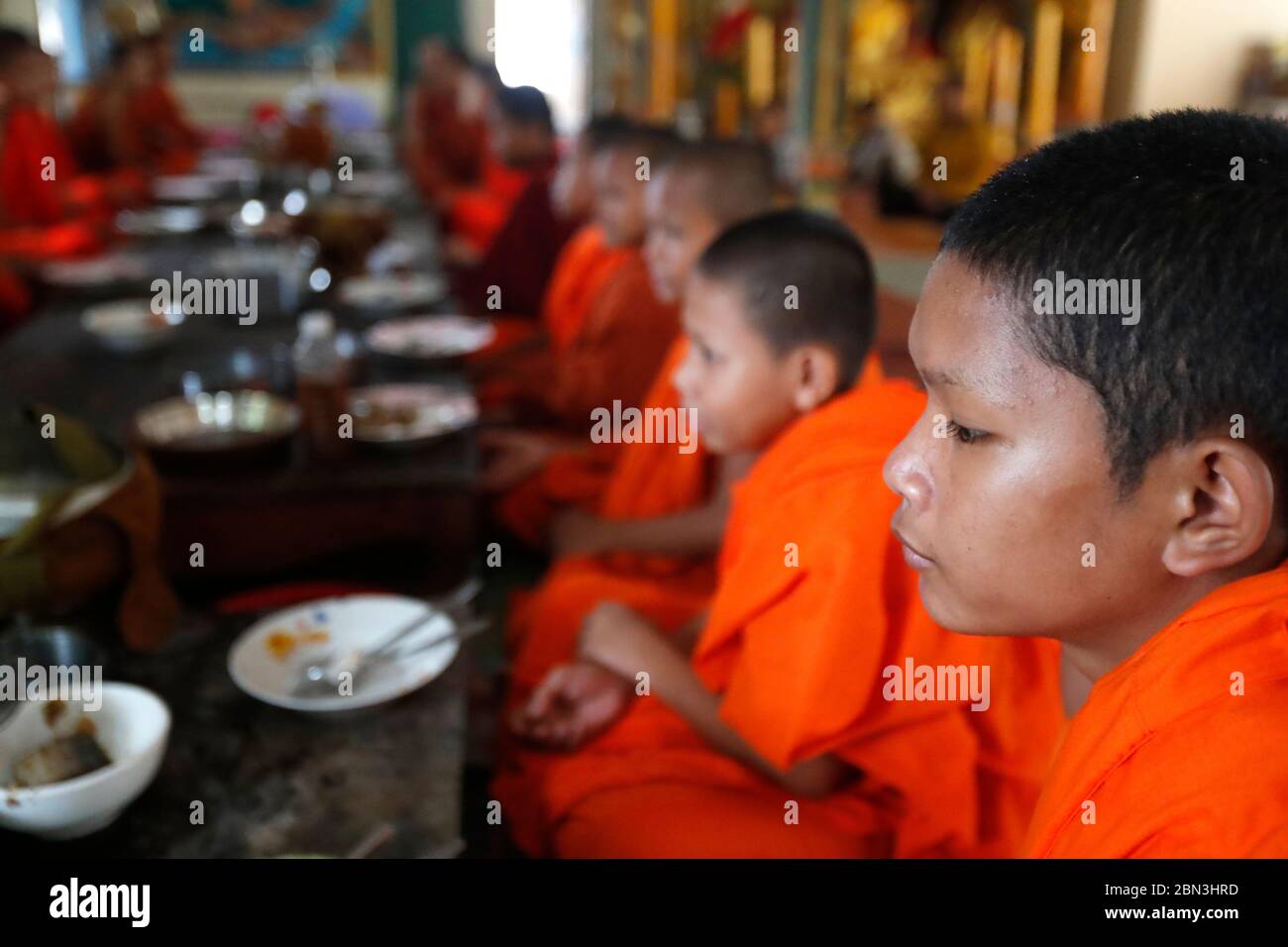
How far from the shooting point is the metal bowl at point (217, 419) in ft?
5.70

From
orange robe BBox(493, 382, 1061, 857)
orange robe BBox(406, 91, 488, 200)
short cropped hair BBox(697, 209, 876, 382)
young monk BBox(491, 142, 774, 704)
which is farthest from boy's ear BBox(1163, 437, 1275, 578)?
orange robe BBox(406, 91, 488, 200)

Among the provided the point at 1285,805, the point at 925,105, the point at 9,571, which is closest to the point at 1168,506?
the point at 1285,805

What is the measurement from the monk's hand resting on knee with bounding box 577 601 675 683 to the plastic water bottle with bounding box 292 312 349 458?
59 centimetres

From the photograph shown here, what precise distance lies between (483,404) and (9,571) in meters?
2.14

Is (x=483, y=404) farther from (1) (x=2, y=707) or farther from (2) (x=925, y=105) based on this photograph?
(2) (x=925, y=105)

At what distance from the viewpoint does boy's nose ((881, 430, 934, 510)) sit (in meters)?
0.73

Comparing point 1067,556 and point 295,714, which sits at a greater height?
point 1067,556

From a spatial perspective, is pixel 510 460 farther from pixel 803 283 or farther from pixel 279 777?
pixel 279 777

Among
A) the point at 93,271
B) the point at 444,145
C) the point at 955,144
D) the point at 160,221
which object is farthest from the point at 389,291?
the point at 955,144

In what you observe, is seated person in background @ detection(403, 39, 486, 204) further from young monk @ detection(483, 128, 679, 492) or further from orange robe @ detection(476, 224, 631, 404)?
young monk @ detection(483, 128, 679, 492)

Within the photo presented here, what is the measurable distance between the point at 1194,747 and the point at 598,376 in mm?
2117

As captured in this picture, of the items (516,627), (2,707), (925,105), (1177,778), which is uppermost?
(925,105)

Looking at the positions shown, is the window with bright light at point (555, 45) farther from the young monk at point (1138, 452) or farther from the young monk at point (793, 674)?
the young monk at point (1138, 452)

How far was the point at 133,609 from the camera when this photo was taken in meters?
1.13
